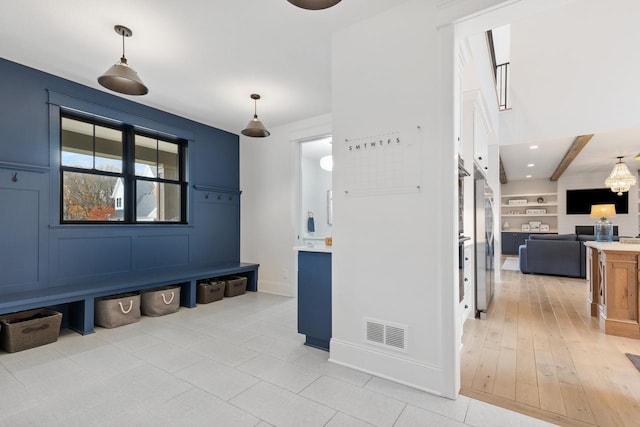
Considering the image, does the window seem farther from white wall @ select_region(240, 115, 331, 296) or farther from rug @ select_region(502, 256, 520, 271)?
rug @ select_region(502, 256, 520, 271)

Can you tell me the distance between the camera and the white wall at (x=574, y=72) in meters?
4.53

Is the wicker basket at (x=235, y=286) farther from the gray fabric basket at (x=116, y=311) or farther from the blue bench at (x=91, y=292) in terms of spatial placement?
the gray fabric basket at (x=116, y=311)

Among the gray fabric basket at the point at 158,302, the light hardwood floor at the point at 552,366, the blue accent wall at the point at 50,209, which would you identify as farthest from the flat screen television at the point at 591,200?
the gray fabric basket at the point at 158,302

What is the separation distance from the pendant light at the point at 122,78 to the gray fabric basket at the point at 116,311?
215 cm

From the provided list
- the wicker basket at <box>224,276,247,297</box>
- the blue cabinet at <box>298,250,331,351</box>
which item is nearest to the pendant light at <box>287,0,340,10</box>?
the blue cabinet at <box>298,250,331,351</box>

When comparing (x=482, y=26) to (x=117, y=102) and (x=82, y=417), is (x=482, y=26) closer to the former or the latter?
(x=82, y=417)

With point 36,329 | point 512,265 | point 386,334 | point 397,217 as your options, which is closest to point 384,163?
point 397,217

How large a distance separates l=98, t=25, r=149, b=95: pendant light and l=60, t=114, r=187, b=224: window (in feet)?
5.00

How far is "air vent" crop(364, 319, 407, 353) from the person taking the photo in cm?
214

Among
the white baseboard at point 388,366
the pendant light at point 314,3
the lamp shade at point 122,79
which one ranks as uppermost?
the pendant light at point 314,3

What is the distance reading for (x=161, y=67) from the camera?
124 inches

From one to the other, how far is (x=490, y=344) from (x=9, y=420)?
3428 millimetres

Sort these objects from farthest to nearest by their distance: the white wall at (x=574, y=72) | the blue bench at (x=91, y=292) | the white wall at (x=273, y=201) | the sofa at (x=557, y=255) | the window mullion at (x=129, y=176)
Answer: the sofa at (x=557, y=255) → the white wall at (x=273, y=201) → the white wall at (x=574, y=72) → the window mullion at (x=129, y=176) → the blue bench at (x=91, y=292)

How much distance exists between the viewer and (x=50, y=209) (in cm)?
325
